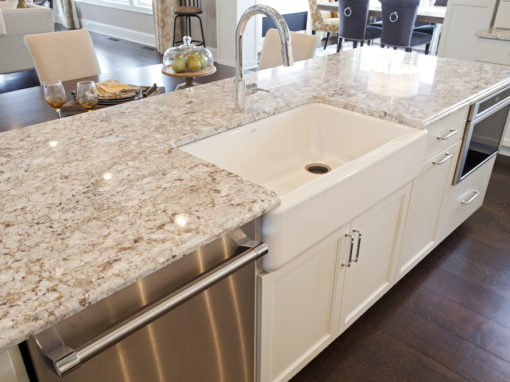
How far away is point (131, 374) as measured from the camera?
0.96m

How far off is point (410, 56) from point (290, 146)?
1.13 meters

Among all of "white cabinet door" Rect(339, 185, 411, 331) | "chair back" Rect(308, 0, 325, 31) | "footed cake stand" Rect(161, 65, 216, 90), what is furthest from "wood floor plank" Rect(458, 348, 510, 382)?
"chair back" Rect(308, 0, 325, 31)

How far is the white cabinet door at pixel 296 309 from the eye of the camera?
1271 millimetres

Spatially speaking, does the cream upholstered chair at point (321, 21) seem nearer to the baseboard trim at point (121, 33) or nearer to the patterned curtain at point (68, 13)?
the baseboard trim at point (121, 33)

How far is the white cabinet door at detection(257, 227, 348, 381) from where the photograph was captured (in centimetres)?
127

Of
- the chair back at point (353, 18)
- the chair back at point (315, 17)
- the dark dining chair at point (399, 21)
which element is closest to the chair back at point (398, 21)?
the dark dining chair at point (399, 21)

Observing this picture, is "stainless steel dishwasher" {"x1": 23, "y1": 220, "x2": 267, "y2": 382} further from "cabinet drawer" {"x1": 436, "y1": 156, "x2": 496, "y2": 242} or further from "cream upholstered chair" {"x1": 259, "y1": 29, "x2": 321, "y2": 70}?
"cream upholstered chair" {"x1": 259, "y1": 29, "x2": 321, "y2": 70}

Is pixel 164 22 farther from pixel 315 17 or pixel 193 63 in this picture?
pixel 193 63

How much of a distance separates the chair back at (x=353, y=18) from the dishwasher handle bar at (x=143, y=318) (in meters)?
4.79

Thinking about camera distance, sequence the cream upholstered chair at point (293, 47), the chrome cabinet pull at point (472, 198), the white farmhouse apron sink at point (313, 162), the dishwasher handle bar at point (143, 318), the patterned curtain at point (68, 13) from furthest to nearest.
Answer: the patterned curtain at point (68, 13)
the cream upholstered chair at point (293, 47)
the chrome cabinet pull at point (472, 198)
the white farmhouse apron sink at point (313, 162)
the dishwasher handle bar at point (143, 318)

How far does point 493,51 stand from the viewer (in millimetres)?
3150

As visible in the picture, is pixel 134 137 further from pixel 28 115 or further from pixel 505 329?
pixel 505 329

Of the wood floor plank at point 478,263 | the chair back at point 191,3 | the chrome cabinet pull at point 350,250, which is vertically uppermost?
the chair back at point 191,3

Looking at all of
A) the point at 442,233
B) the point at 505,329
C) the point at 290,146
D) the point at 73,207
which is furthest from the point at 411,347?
the point at 73,207
